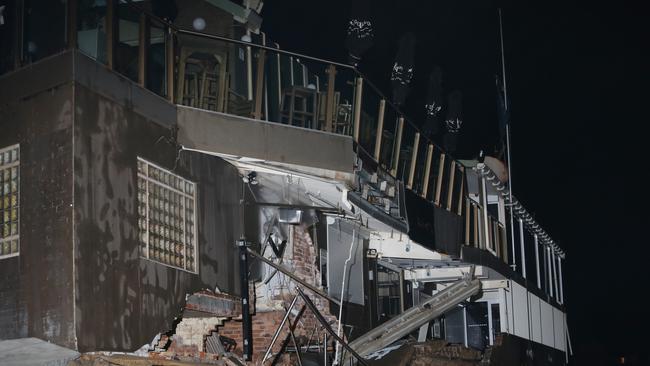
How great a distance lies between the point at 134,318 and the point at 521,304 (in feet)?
51.3

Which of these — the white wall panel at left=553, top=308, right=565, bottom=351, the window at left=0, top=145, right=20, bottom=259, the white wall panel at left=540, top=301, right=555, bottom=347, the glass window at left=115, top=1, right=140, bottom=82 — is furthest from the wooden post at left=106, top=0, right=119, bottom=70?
the white wall panel at left=553, top=308, right=565, bottom=351

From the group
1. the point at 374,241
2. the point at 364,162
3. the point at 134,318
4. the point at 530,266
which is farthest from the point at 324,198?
the point at 530,266

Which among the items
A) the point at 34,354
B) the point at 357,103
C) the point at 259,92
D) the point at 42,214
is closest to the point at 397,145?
the point at 357,103

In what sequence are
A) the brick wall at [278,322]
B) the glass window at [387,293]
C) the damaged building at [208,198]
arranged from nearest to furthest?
1. the damaged building at [208,198]
2. the brick wall at [278,322]
3. the glass window at [387,293]

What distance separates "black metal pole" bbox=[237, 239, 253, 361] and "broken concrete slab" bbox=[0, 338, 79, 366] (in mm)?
3270

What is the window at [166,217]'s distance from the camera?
448 inches

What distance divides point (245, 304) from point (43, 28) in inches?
180

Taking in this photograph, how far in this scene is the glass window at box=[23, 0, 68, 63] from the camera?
10719 millimetres

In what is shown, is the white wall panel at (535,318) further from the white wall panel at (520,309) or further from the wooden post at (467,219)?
the wooden post at (467,219)

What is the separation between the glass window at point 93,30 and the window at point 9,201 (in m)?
1.54

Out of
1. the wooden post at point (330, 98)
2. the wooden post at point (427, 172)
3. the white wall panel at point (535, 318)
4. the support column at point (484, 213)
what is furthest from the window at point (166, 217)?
the white wall panel at point (535, 318)

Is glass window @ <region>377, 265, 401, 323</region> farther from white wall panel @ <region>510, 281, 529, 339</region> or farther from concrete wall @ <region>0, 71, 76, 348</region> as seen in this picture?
concrete wall @ <region>0, 71, 76, 348</region>

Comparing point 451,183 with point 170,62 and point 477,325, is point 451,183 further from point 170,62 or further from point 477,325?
point 170,62

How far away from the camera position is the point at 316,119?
14680 millimetres
